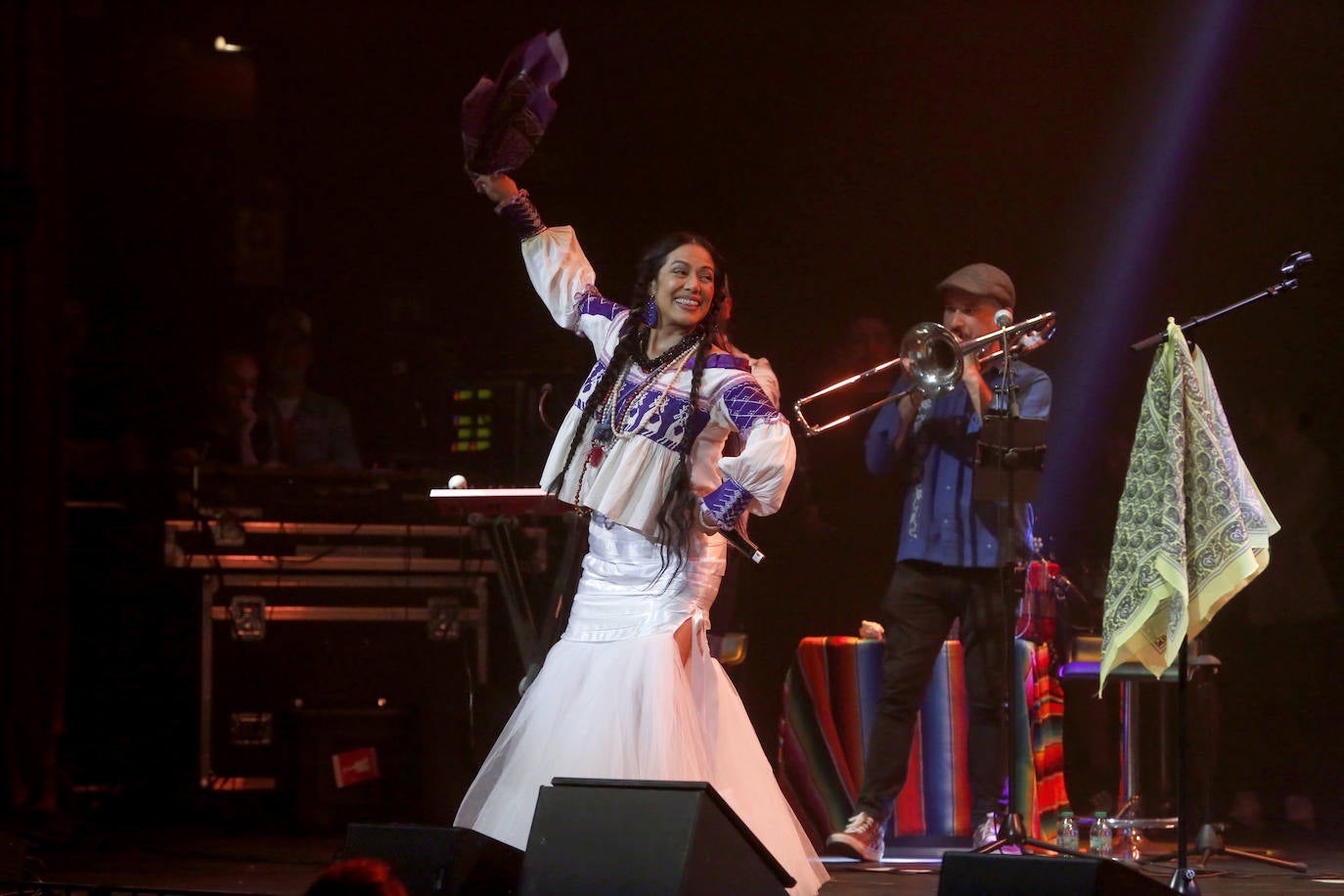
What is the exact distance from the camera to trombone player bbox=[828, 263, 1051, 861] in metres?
5.34

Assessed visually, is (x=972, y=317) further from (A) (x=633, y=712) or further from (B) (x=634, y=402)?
(A) (x=633, y=712)

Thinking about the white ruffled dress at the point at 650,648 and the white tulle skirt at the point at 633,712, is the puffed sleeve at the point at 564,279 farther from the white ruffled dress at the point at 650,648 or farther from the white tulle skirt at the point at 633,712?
the white tulle skirt at the point at 633,712

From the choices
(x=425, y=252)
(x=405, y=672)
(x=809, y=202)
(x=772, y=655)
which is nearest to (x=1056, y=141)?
(x=809, y=202)

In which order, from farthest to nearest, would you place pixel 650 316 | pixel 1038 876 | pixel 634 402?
pixel 650 316
pixel 634 402
pixel 1038 876

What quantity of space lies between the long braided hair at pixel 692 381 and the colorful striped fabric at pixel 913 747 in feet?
5.92

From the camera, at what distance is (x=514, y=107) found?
452cm

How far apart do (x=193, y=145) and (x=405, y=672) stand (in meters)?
3.84

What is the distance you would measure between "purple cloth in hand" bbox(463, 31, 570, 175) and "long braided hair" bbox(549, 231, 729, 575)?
0.49 m

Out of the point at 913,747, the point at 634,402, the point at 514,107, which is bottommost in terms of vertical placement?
the point at 913,747

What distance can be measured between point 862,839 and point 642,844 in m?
2.30

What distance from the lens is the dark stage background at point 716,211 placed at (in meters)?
7.32

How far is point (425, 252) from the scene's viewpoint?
9000 mm

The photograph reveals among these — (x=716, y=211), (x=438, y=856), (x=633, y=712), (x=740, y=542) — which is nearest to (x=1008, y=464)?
(x=740, y=542)

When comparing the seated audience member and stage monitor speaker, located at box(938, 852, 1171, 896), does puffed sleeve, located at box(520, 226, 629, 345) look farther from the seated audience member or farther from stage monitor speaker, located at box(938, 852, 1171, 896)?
the seated audience member
